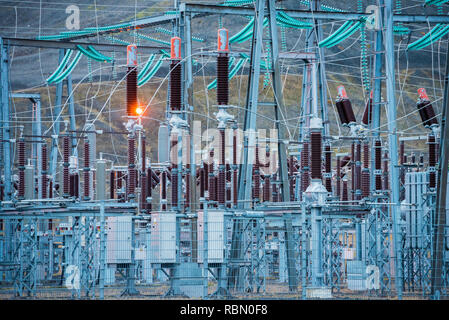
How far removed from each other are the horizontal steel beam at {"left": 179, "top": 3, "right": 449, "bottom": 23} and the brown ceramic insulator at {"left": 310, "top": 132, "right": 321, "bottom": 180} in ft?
23.2

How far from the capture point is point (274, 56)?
1891 cm

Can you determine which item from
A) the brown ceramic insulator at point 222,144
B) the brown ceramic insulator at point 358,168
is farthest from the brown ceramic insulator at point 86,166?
the brown ceramic insulator at point 358,168

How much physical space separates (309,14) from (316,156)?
9771 mm

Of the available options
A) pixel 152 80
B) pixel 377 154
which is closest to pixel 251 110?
pixel 377 154

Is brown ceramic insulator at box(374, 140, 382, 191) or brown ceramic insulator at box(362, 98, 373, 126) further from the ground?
brown ceramic insulator at box(362, 98, 373, 126)

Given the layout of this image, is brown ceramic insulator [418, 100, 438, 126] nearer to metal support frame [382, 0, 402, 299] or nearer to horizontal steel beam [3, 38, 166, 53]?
metal support frame [382, 0, 402, 299]

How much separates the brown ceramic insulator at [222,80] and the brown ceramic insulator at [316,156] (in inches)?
94.6

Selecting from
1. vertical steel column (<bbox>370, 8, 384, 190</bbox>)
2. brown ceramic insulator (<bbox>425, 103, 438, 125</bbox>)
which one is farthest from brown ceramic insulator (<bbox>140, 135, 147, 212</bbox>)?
brown ceramic insulator (<bbox>425, 103, 438, 125</bbox>)

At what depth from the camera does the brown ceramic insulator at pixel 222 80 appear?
17.1 meters

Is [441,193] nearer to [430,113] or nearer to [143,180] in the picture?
[430,113]

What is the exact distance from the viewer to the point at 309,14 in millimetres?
24172

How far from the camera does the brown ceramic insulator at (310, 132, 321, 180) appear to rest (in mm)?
15367
